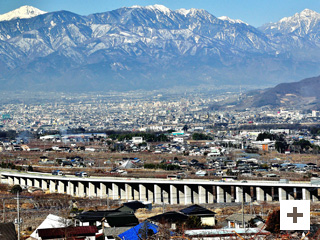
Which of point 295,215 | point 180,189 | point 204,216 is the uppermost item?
point 295,215

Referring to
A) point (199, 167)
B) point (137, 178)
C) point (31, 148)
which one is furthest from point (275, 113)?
point (137, 178)

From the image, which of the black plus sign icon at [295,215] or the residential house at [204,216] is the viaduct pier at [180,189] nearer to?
the residential house at [204,216]

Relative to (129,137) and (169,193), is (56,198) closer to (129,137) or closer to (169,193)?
(169,193)

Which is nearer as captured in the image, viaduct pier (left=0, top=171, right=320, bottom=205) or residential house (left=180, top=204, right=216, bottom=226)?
residential house (left=180, top=204, right=216, bottom=226)

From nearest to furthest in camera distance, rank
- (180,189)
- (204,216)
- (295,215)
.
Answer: (295,215) → (204,216) → (180,189)

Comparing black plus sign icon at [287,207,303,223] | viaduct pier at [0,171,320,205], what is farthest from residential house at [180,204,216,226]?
black plus sign icon at [287,207,303,223]

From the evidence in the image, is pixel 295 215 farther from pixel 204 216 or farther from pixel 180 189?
pixel 180 189

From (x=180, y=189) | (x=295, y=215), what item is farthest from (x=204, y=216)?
(x=295, y=215)

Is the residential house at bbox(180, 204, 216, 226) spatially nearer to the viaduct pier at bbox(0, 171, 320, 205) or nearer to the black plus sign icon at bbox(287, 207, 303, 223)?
the viaduct pier at bbox(0, 171, 320, 205)

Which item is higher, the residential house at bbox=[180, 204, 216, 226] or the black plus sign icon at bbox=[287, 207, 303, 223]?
the black plus sign icon at bbox=[287, 207, 303, 223]

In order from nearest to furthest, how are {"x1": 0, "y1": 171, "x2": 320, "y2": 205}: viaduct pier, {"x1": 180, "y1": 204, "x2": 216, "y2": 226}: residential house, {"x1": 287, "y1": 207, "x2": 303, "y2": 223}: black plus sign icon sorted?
{"x1": 287, "y1": 207, "x2": 303, "y2": 223}: black plus sign icon, {"x1": 180, "y1": 204, "x2": 216, "y2": 226}: residential house, {"x1": 0, "y1": 171, "x2": 320, "y2": 205}: viaduct pier
